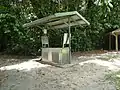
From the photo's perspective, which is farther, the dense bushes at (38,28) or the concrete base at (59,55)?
the dense bushes at (38,28)

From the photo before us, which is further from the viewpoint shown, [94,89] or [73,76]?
[73,76]

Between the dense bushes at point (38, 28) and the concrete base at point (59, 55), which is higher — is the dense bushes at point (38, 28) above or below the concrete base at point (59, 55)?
above

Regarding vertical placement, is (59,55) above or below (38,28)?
below

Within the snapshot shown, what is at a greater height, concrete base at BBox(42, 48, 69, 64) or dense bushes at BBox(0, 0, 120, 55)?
dense bushes at BBox(0, 0, 120, 55)

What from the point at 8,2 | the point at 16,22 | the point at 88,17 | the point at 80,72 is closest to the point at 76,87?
the point at 80,72

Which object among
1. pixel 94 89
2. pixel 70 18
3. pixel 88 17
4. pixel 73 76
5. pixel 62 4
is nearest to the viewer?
pixel 94 89

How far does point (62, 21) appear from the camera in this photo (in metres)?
8.99

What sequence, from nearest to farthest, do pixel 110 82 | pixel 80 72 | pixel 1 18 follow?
pixel 110 82 < pixel 80 72 < pixel 1 18

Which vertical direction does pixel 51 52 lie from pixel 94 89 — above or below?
above

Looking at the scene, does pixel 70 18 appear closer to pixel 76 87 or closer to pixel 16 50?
pixel 76 87

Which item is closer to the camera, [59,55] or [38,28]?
[59,55]

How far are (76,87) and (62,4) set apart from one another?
10552 millimetres

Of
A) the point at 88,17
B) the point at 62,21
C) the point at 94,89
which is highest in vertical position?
the point at 88,17

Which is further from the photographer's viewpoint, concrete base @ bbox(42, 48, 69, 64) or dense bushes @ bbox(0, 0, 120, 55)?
dense bushes @ bbox(0, 0, 120, 55)
